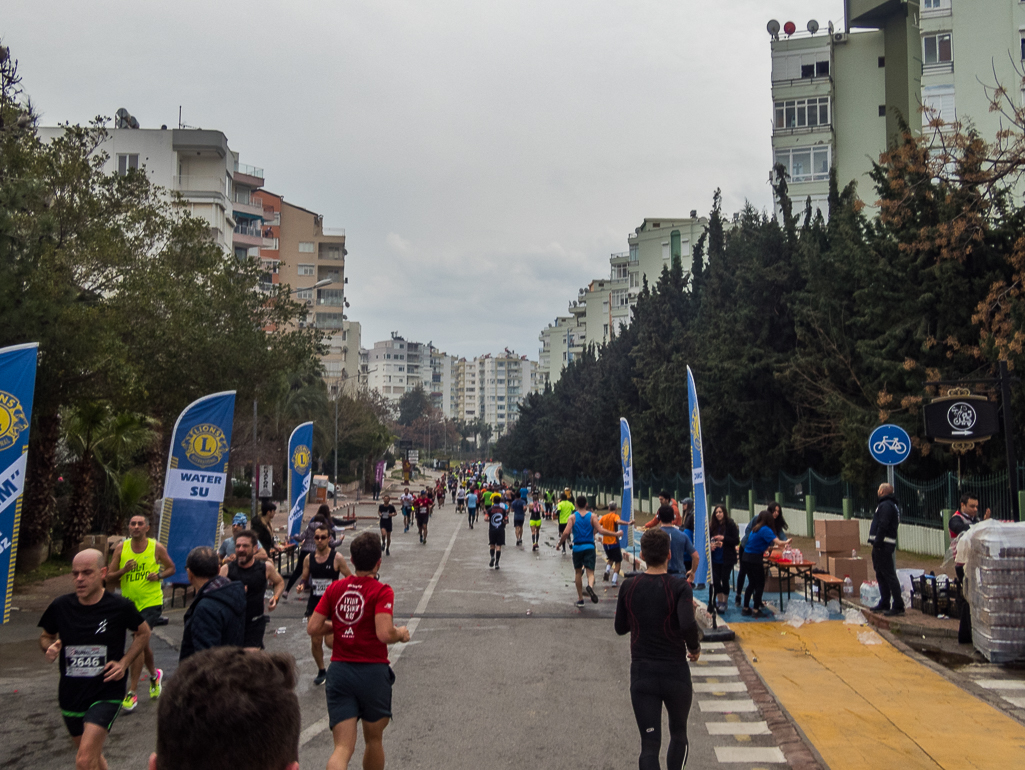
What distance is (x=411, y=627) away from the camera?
1392 centimetres

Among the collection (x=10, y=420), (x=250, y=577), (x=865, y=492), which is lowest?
(x=250, y=577)

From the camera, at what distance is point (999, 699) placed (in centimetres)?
897

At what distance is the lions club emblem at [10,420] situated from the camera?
1062 centimetres

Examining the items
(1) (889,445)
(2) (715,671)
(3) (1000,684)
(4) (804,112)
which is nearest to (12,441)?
(2) (715,671)

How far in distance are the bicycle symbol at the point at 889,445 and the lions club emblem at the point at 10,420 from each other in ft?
41.6

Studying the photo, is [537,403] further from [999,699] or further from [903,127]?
[999,699]

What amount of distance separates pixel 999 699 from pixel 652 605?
16.5 feet

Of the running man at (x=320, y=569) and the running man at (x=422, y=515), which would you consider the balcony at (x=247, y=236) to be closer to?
the running man at (x=422, y=515)

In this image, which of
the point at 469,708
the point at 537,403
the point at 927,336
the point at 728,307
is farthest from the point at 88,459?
the point at 537,403

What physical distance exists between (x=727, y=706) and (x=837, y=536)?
8035 millimetres

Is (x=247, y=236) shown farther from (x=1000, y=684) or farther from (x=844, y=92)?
(x=1000, y=684)

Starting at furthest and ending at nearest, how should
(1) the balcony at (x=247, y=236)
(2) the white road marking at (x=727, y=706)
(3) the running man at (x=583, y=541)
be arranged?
1. (1) the balcony at (x=247, y=236)
2. (3) the running man at (x=583, y=541)
3. (2) the white road marking at (x=727, y=706)

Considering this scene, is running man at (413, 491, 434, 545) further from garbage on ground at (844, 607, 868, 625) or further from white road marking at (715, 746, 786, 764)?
white road marking at (715, 746, 786, 764)

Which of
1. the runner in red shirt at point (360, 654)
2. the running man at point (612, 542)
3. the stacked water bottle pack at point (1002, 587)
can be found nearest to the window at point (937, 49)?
the running man at point (612, 542)
